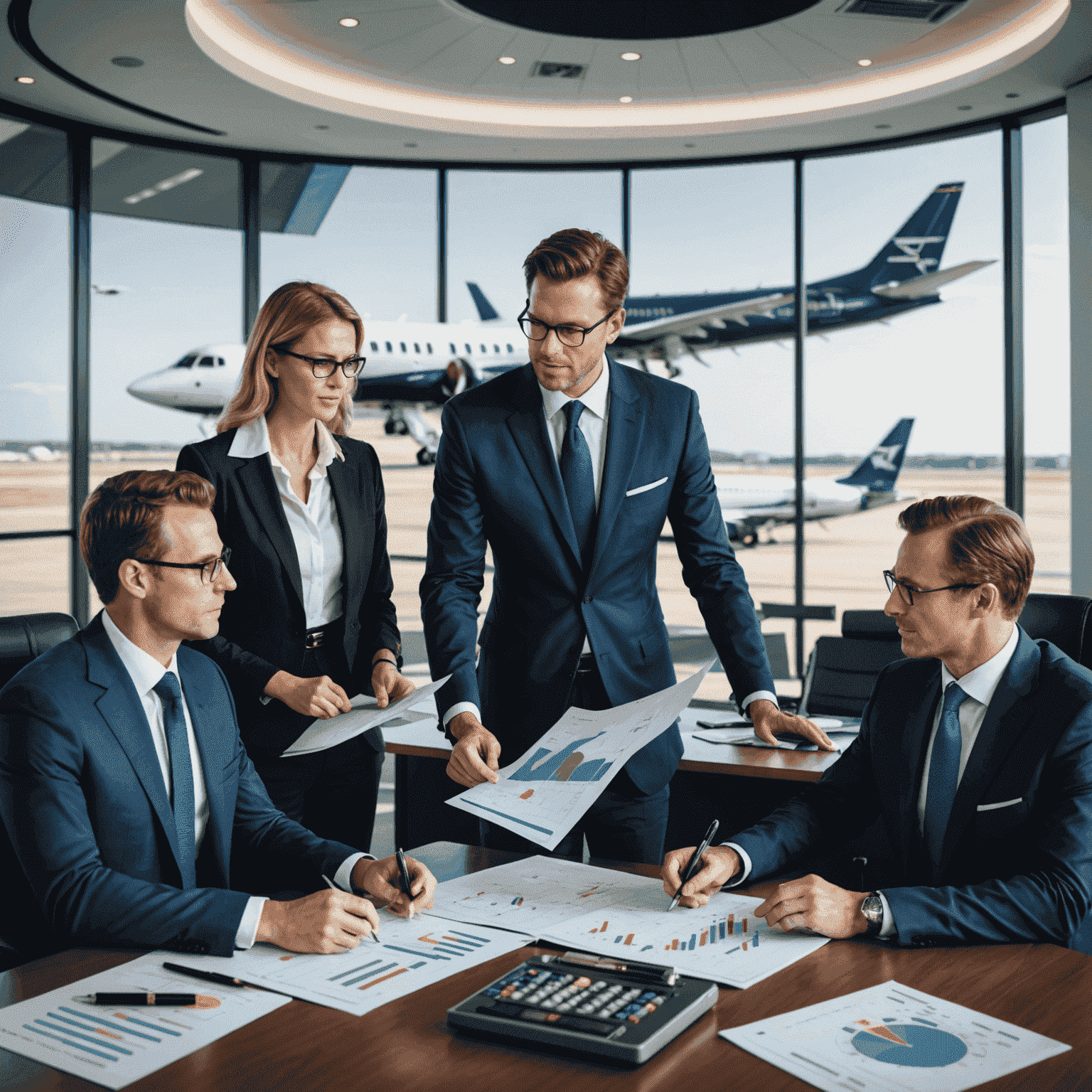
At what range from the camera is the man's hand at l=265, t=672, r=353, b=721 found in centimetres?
201

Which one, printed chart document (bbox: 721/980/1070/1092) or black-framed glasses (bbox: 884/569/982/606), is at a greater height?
black-framed glasses (bbox: 884/569/982/606)

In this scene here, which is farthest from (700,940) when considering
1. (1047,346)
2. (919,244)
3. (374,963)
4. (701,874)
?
(919,244)

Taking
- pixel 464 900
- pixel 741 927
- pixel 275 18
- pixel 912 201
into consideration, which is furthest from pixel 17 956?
pixel 912 201

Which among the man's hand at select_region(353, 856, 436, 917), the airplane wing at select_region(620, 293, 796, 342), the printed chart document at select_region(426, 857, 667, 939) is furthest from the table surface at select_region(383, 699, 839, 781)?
the airplane wing at select_region(620, 293, 796, 342)

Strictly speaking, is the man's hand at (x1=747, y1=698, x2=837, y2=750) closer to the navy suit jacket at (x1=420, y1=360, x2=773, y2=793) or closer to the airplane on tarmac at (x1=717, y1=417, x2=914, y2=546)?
the navy suit jacket at (x1=420, y1=360, x2=773, y2=793)

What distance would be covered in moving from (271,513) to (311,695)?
42cm

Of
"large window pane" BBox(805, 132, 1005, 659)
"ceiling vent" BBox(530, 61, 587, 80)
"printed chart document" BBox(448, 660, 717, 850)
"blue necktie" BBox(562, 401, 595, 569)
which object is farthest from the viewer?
"large window pane" BBox(805, 132, 1005, 659)

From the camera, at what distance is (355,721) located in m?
1.95

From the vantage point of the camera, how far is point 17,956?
66.9 inches

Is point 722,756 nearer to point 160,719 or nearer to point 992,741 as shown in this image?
point 992,741

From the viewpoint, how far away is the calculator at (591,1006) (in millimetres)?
1119

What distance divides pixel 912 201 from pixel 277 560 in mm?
4996

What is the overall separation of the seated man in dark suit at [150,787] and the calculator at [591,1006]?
0.26m

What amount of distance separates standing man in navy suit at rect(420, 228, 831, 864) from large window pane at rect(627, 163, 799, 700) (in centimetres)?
420
